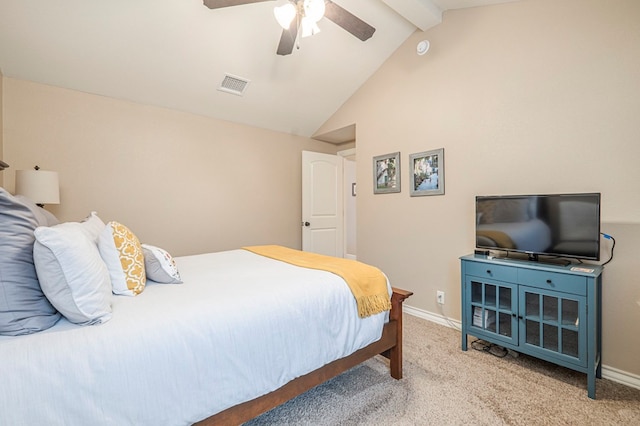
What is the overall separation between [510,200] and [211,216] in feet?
10.1

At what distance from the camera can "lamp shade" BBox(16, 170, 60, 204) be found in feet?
7.06

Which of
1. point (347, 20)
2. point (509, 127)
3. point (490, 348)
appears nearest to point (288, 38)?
point (347, 20)

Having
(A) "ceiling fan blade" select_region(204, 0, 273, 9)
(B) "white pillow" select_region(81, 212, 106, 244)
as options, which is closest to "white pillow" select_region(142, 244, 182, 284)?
(B) "white pillow" select_region(81, 212, 106, 244)

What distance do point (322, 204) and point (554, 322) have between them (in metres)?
3.03

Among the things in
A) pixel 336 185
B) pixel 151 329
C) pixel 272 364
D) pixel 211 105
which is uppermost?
pixel 211 105

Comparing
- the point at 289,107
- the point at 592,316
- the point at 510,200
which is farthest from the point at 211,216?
the point at 592,316

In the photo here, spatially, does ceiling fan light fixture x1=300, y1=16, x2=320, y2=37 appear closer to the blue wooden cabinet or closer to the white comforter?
the white comforter

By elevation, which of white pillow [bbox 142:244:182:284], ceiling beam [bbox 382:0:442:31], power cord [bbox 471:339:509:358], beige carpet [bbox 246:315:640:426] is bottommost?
beige carpet [bbox 246:315:640:426]

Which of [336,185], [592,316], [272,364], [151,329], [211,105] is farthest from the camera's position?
[336,185]

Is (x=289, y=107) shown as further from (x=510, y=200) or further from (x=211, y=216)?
(x=510, y=200)

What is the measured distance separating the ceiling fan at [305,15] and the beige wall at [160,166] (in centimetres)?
175

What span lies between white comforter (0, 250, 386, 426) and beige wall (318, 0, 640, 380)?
159 centimetres

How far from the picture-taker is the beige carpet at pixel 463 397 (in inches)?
60.6

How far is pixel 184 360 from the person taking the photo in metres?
1.09
